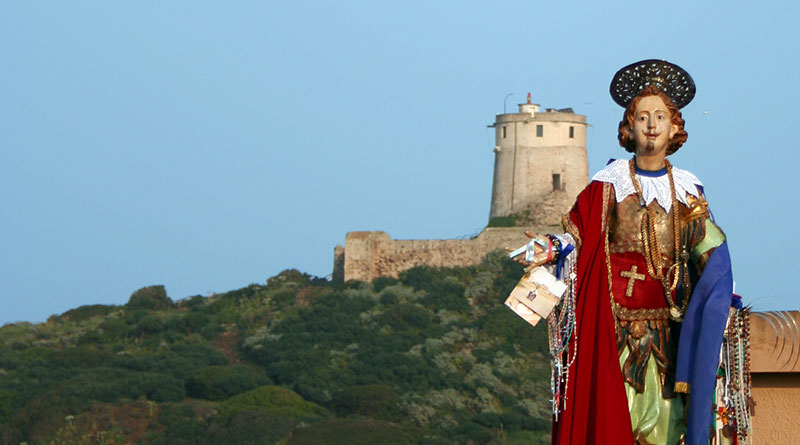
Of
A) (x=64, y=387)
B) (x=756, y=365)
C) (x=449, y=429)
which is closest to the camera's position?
(x=756, y=365)

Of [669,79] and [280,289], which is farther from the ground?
[280,289]

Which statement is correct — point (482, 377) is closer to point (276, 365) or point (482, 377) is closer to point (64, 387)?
point (276, 365)

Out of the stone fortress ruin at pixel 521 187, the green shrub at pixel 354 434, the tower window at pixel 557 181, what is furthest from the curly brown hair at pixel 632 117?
the tower window at pixel 557 181

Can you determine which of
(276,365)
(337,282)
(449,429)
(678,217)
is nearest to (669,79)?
(678,217)

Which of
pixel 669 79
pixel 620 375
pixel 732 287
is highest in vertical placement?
pixel 669 79

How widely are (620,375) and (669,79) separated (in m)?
1.26

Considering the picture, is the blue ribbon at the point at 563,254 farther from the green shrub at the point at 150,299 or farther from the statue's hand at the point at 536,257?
the green shrub at the point at 150,299

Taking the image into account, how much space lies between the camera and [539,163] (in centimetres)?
5034

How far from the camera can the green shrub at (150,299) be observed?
50469 millimetres

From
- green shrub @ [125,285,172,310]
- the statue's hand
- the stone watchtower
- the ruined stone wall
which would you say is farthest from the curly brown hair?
green shrub @ [125,285,172,310]

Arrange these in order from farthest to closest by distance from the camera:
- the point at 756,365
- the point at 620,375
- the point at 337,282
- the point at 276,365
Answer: the point at 337,282, the point at 276,365, the point at 756,365, the point at 620,375

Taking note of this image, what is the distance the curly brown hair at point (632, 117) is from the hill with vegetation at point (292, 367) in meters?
22.6

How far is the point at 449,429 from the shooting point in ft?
105

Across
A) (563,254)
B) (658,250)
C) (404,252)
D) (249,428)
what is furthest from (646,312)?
(404,252)
